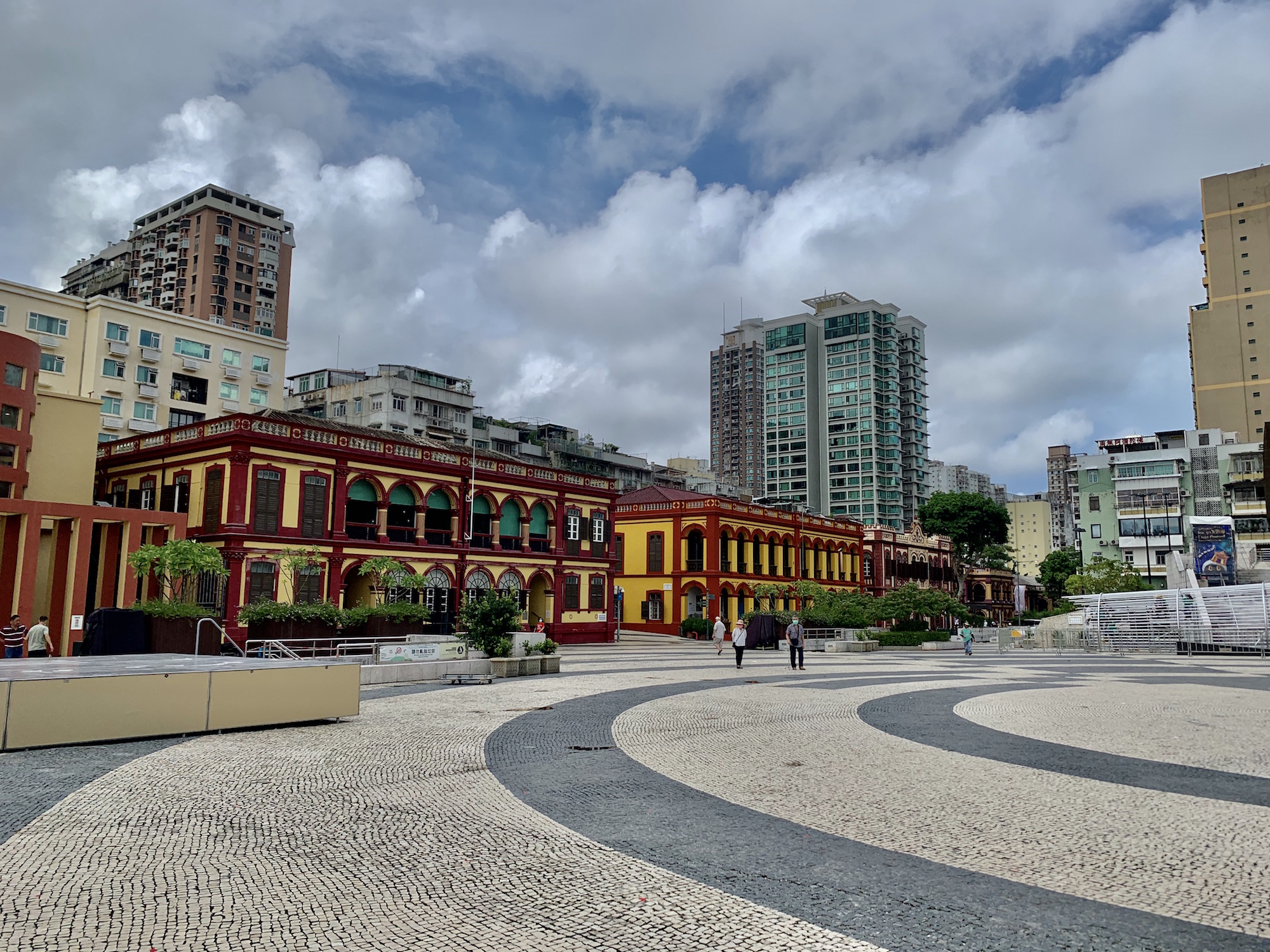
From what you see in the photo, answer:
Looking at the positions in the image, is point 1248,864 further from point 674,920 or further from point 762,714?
point 762,714

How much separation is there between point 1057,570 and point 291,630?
9796cm

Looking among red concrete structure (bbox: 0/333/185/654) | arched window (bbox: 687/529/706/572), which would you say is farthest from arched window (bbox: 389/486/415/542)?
arched window (bbox: 687/529/706/572)

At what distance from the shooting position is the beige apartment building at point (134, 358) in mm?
56156

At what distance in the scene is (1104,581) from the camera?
193ft

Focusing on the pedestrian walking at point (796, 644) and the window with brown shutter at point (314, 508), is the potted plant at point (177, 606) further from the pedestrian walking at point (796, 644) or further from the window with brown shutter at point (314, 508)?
the pedestrian walking at point (796, 644)

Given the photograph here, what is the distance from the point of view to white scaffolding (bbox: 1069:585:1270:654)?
126ft

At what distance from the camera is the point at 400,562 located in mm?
40125

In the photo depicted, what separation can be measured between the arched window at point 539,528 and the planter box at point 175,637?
2208 centimetres

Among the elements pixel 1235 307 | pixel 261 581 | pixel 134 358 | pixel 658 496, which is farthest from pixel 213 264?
pixel 1235 307

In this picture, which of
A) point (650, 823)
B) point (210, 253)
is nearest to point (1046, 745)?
point (650, 823)

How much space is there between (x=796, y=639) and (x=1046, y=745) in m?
14.7

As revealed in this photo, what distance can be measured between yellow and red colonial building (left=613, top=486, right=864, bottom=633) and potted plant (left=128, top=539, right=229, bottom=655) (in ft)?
106

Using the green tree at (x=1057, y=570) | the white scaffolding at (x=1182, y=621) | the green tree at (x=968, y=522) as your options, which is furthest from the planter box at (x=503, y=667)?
the green tree at (x=1057, y=570)

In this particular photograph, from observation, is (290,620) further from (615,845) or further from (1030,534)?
(1030,534)
